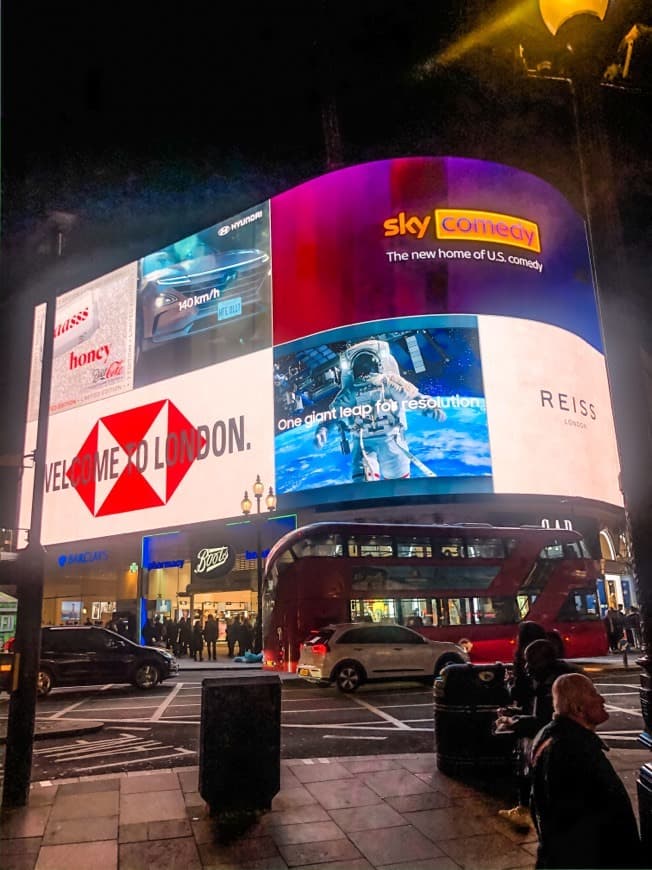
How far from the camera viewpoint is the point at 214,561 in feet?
97.0

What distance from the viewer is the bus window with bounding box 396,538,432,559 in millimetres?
17750

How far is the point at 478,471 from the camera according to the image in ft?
90.8

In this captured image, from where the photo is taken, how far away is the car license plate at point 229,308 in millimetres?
34031

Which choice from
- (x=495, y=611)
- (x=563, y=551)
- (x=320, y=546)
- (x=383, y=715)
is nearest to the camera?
(x=383, y=715)

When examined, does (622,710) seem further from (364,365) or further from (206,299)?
(206,299)

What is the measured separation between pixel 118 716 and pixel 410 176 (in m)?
28.9

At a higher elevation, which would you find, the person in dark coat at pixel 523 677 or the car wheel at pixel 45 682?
the person in dark coat at pixel 523 677

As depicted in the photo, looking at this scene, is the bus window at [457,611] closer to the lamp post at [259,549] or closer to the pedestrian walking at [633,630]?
the lamp post at [259,549]

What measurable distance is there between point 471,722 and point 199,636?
20.6m

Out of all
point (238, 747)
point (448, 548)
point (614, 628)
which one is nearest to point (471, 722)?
point (238, 747)

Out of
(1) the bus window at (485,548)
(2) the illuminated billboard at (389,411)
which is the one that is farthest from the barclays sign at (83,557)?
(1) the bus window at (485,548)

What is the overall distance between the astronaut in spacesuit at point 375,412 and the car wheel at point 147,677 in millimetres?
13594

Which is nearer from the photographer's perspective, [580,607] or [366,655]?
[366,655]

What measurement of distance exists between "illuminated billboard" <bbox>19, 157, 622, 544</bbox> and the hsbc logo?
0.12m
